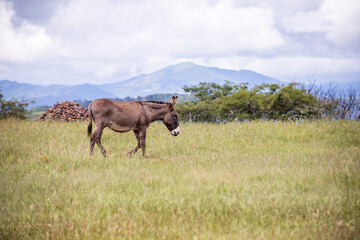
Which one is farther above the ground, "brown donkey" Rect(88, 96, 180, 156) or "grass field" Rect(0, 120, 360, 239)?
"brown donkey" Rect(88, 96, 180, 156)

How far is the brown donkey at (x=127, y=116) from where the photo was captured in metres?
8.45

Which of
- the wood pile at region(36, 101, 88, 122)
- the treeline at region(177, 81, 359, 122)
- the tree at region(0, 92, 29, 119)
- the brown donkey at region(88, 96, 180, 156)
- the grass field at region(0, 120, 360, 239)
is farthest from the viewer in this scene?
the tree at region(0, 92, 29, 119)

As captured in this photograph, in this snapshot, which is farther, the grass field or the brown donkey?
the brown donkey

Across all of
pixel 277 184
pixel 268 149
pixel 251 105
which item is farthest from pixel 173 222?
pixel 251 105

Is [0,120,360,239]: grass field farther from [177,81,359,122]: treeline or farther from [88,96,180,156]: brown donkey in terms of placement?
[177,81,359,122]: treeline

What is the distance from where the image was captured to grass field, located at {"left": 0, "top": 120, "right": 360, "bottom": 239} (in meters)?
3.82

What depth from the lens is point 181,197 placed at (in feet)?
15.6

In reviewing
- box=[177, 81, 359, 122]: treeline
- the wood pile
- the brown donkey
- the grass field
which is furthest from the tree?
the brown donkey

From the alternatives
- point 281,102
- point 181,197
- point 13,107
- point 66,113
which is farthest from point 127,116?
point 281,102

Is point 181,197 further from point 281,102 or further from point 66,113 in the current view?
point 281,102

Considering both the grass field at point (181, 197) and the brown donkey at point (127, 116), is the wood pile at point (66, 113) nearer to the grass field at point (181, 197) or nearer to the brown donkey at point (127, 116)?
the grass field at point (181, 197)

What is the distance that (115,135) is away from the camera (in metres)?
12.4

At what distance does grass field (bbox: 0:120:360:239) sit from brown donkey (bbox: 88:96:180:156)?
3.84 feet

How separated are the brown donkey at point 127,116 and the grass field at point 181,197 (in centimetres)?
117
